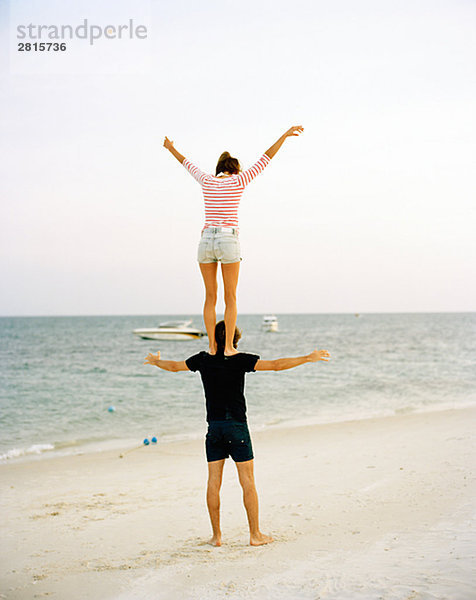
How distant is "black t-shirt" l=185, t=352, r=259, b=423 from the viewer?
5.59 metres

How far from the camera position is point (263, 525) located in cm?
681

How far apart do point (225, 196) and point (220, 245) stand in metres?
0.43

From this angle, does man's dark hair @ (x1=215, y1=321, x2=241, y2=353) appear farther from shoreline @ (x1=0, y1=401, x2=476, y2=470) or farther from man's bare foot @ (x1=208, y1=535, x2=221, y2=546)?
shoreline @ (x1=0, y1=401, x2=476, y2=470)

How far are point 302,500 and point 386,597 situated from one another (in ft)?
11.3

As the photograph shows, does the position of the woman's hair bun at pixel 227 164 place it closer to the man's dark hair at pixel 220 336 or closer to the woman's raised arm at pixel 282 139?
the woman's raised arm at pixel 282 139

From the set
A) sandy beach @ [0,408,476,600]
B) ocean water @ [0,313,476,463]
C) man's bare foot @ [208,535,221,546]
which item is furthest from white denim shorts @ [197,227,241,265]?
ocean water @ [0,313,476,463]

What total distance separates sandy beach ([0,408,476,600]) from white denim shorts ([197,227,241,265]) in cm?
266

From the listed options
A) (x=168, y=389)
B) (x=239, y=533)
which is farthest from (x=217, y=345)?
(x=168, y=389)

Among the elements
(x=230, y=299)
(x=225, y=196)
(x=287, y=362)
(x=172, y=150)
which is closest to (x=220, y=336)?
(x=230, y=299)

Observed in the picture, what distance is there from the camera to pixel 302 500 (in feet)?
25.8

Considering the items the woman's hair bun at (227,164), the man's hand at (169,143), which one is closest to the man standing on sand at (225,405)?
the woman's hair bun at (227,164)

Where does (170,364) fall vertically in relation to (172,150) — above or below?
below

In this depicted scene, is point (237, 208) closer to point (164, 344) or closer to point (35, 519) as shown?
point (35, 519)

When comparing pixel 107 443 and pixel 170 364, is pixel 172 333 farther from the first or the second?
pixel 170 364
